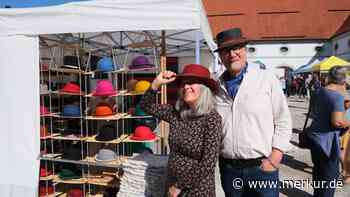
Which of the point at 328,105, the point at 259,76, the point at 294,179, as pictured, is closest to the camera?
the point at 259,76

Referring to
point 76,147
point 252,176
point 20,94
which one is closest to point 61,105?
point 76,147

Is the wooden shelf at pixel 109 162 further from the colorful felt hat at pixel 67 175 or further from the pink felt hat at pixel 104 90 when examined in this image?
the pink felt hat at pixel 104 90

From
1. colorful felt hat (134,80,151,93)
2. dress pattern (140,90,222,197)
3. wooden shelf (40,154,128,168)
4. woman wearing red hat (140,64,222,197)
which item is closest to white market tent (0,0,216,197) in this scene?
wooden shelf (40,154,128,168)

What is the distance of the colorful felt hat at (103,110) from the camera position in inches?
151

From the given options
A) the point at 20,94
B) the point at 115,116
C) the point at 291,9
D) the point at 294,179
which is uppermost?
the point at 291,9

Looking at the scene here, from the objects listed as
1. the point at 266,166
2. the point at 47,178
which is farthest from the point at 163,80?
the point at 47,178

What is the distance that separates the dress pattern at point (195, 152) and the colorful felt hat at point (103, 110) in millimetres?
1736

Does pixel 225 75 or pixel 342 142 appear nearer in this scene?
pixel 225 75

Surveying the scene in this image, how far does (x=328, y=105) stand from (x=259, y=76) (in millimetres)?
1331

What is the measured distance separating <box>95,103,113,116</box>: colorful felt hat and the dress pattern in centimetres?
174

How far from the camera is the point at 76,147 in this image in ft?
13.6

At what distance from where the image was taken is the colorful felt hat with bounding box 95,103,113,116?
3.84m

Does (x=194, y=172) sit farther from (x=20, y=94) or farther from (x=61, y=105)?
(x=61, y=105)

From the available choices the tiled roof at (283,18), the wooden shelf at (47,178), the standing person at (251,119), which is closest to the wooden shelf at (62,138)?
the wooden shelf at (47,178)
